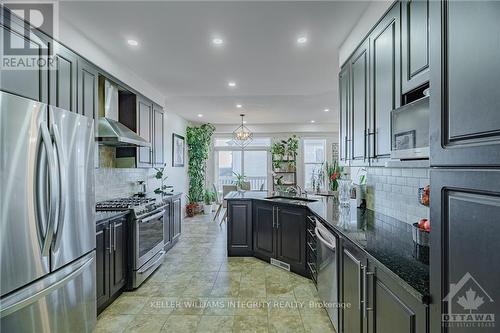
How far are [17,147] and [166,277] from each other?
252 cm

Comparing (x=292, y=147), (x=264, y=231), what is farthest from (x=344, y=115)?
(x=292, y=147)

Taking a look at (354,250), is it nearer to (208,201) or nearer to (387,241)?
(387,241)

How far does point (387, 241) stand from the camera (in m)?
1.69

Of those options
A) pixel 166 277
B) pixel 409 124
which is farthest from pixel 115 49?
pixel 409 124

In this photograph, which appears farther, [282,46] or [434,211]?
[282,46]

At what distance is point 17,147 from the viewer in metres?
1.57

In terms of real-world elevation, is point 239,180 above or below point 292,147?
below

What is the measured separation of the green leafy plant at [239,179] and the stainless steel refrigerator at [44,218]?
5822 mm

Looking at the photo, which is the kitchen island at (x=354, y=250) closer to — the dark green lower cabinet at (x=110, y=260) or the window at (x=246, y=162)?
the dark green lower cabinet at (x=110, y=260)

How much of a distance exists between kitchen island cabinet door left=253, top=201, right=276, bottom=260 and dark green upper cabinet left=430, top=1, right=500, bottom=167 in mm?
3066

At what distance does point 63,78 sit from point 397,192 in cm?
323

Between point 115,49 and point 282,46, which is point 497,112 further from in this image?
point 115,49

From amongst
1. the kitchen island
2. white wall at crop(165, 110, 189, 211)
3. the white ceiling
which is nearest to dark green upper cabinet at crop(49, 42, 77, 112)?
the white ceiling

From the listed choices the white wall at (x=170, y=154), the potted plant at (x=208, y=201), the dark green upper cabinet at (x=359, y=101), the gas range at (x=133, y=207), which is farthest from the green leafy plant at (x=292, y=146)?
the dark green upper cabinet at (x=359, y=101)
